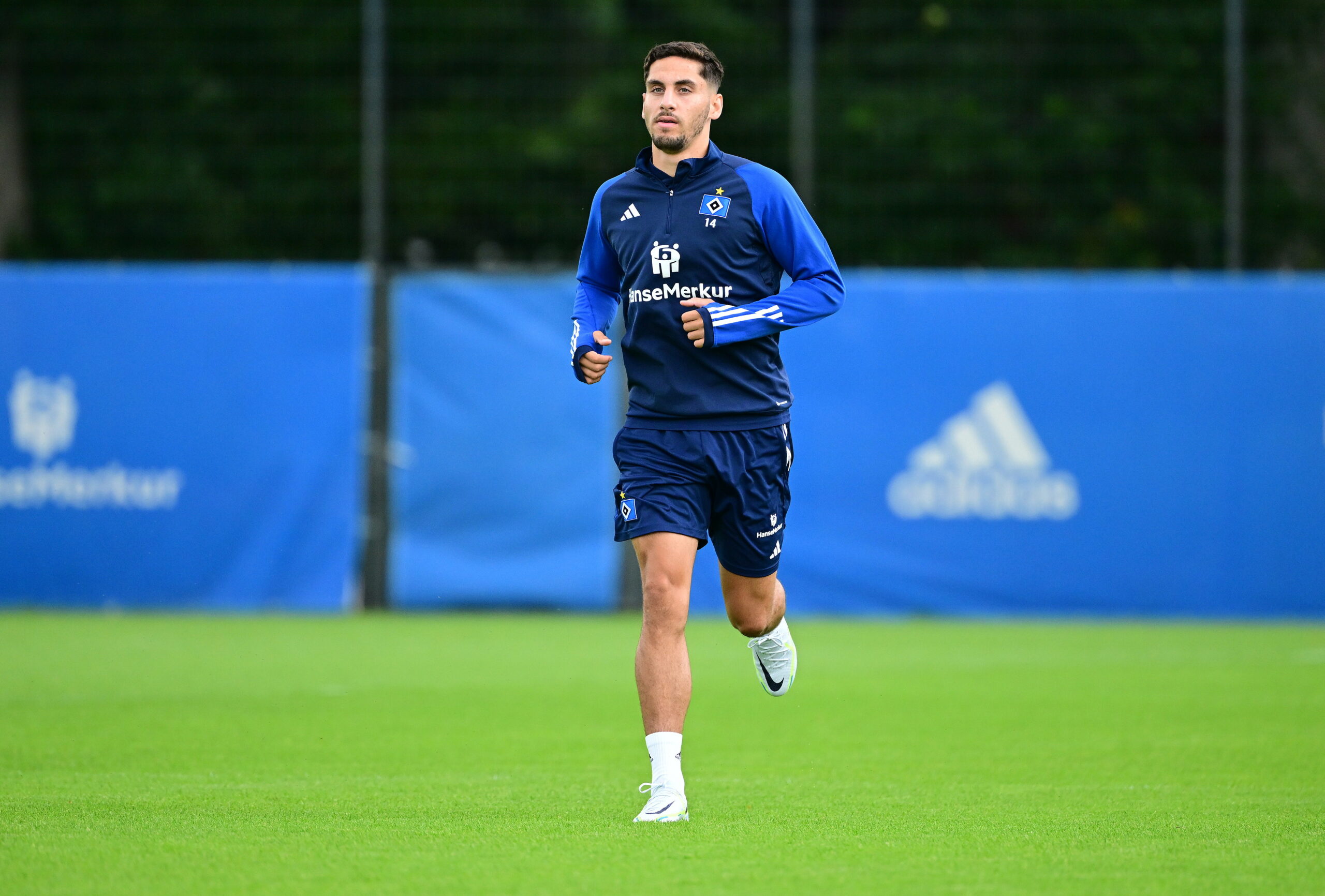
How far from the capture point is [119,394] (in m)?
12.9

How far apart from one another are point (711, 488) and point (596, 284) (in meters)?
0.86

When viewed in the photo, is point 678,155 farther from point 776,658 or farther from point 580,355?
point 776,658

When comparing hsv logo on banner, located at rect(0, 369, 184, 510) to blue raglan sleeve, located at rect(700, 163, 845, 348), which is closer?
blue raglan sleeve, located at rect(700, 163, 845, 348)

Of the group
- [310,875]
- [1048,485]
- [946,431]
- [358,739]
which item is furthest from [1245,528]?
[310,875]

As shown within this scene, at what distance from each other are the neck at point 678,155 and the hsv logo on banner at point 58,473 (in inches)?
311

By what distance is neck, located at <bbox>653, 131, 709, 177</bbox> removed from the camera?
18.8 ft

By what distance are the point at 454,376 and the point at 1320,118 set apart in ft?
27.2

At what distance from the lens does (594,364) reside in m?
5.75

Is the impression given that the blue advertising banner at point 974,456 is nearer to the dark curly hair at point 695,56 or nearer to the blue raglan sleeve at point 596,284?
the blue raglan sleeve at point 596,284

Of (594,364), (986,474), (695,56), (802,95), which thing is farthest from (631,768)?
(802,95)

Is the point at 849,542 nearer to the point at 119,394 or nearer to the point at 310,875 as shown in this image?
the point at 119,394

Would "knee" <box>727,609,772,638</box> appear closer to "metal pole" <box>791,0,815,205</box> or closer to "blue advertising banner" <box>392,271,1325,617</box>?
"blue advertising banner" <box>392,271,1325,617</box>

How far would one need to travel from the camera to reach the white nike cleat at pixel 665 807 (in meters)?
5.17

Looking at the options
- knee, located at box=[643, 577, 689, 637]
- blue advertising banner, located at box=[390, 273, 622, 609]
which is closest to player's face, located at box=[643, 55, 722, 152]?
knee, located at box=[643, 577, 689, 637]
